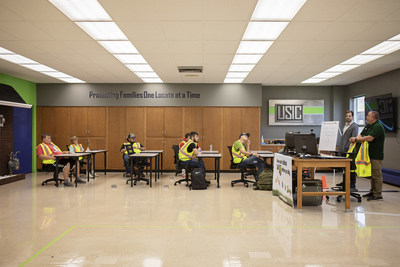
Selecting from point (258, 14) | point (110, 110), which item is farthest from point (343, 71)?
point (110, 110)

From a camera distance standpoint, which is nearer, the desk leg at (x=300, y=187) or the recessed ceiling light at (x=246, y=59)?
the desk leg at (x=300, y=187)

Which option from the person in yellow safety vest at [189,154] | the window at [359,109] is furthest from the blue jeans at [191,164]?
the window at [359,109]

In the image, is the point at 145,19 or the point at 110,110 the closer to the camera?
the point at 145,19

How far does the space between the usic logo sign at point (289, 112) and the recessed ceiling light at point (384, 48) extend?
4795 millimetres

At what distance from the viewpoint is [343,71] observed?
8664 mm

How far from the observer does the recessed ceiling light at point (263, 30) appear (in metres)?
4.83

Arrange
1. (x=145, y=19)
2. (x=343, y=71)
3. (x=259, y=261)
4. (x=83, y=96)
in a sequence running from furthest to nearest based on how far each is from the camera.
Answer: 1. (x=83, y=96)
2. (x=343, y=71)
3. (x=145, y=19)
4. (x=259, y=261)

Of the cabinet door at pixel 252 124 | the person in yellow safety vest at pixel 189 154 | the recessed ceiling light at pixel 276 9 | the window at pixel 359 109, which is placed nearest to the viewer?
the recessed ceiling light at pixel 276 9

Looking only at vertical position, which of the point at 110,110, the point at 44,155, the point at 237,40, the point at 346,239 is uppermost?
the point at 237,40

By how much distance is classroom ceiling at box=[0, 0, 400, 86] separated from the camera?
4.19m

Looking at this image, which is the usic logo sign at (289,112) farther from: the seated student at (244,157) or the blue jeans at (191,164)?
the blue jeans at (191,164)

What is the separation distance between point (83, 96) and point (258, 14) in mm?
8009

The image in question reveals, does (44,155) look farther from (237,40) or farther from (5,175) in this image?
(237,40)

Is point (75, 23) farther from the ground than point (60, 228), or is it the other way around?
point (75, 23)
